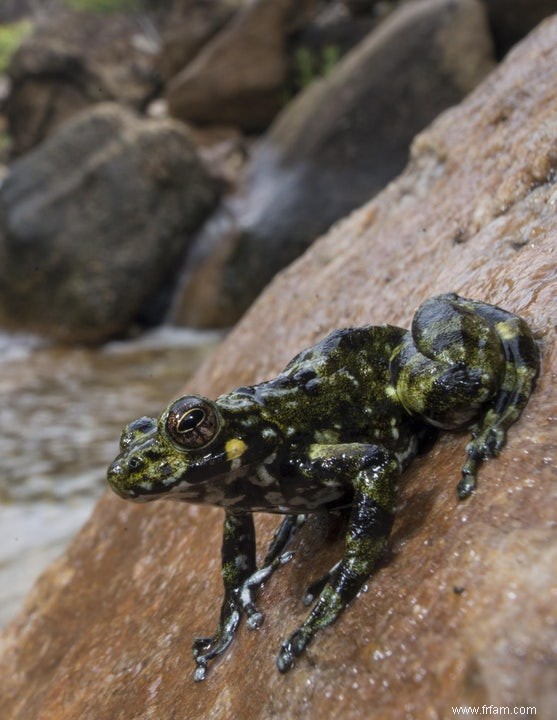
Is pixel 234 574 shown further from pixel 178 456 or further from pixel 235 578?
pixel 178 456

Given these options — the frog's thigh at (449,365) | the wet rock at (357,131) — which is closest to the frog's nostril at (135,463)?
the frog's thigh at (449,365)

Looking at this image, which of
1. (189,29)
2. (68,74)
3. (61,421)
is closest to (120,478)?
(61,421)

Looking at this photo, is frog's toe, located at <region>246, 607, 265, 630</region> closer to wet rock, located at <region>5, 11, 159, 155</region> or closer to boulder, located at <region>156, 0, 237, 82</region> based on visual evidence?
boulder, located at <region>156, 0, 237, 82</region>

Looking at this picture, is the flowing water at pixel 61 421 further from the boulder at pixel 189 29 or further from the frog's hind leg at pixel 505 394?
the boulder at pixel 189 29

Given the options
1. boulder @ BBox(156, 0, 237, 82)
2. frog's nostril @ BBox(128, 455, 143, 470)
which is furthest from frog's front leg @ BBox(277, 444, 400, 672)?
boulder @ BBox(156, 0, 237, 82)

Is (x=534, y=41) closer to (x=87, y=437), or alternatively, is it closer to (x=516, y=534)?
(x=516, y=534)

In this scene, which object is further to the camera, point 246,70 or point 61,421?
point 246,70

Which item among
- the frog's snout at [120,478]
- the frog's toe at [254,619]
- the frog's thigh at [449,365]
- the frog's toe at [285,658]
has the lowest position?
the frog's toe at [254,619]
